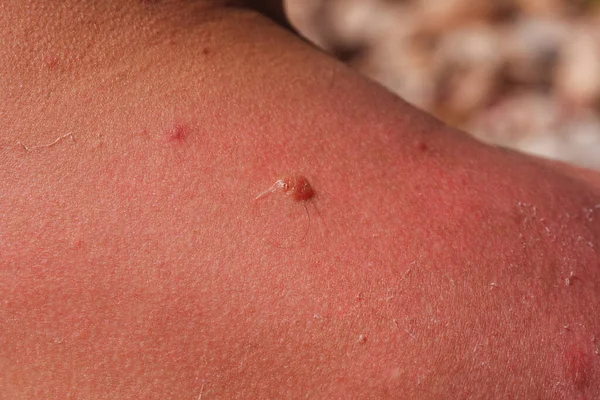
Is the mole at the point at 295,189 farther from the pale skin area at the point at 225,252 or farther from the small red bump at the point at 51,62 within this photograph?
the small red bump at the point at 51,62

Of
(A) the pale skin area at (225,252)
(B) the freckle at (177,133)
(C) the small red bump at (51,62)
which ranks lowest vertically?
(A) the pale skin area at (225,252)

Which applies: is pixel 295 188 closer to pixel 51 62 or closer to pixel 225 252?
pixel 225 252

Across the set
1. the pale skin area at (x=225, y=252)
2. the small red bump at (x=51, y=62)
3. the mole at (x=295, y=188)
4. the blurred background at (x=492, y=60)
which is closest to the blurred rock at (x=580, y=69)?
the blurred background at (x=492, y=60)

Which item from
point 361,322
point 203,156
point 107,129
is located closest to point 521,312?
point 361,322

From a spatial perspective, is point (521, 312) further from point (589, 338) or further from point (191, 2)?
point (191, 2)

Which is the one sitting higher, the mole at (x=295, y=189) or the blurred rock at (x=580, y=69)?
the mole at (x=295, y=189)

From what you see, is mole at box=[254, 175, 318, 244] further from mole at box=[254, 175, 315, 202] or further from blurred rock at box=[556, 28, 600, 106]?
blurred rock at box=[556, 28, 600, 106]

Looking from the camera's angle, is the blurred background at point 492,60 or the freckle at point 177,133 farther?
the blurred background at point 492,60
